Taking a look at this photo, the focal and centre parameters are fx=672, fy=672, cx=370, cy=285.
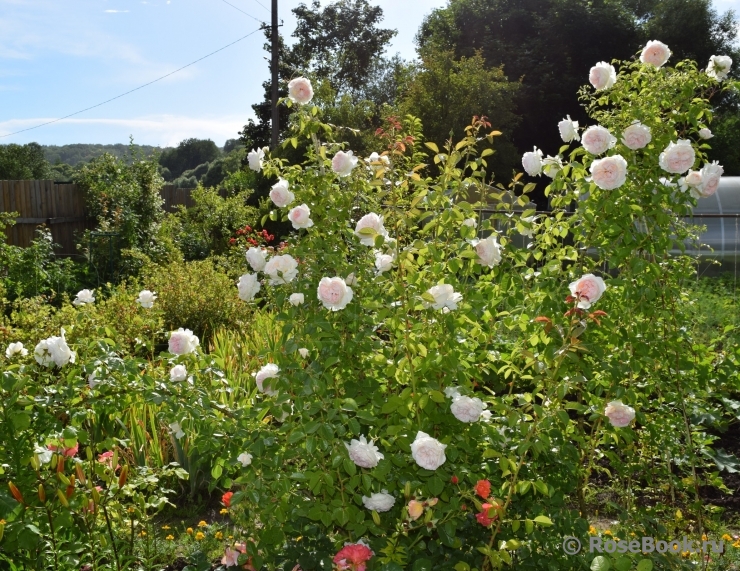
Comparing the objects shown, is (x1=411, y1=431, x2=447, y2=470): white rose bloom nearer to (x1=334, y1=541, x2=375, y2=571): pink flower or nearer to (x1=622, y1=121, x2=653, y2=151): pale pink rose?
(x1=334, y1=541, x2=375, y2=571): pink flower

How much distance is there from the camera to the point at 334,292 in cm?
176

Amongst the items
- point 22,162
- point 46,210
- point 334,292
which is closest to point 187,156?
point 22,162

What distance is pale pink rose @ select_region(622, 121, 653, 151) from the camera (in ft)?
6.98

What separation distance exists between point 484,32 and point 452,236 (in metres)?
24.1

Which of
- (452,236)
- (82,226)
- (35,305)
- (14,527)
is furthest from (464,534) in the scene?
(82,226)

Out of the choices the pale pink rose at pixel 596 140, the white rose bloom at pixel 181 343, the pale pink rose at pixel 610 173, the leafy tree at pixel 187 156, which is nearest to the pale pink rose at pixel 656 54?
the pale pink rose at pixel 596 140

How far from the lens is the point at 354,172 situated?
2.35 meters

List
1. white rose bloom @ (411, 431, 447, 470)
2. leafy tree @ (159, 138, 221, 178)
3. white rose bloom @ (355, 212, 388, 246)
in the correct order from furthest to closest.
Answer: leafy tree @ (159, 138, 221, 178) < white rose bloom @ (355, 212, 388, 246) < white rose bloom @ (411, 431, 447, 470)

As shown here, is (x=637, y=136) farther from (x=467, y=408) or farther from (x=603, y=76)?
(x=467, y=408)

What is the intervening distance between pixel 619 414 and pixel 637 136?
34.3 inches

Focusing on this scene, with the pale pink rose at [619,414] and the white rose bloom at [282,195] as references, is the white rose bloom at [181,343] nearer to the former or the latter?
the white rose bloom at [282,195]

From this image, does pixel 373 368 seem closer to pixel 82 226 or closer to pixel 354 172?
pixel 354 172

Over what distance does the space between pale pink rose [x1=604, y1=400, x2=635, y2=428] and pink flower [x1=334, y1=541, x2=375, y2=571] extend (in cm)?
84

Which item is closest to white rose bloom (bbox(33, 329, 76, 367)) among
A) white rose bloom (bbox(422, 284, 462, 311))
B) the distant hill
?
white rose bloom (bbox(422, 284, 462, 311))
